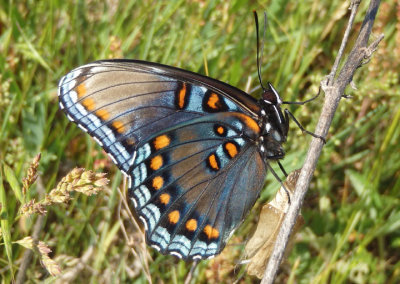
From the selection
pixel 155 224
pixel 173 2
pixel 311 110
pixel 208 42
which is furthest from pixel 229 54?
pixel 155 224

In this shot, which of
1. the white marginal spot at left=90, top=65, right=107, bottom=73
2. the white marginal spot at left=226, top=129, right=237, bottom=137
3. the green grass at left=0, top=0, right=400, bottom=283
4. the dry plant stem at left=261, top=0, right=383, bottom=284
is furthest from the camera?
the green grass at left=0, top=0, right=400, bottom=283

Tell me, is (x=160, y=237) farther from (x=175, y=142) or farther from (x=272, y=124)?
(x=272, y=124)

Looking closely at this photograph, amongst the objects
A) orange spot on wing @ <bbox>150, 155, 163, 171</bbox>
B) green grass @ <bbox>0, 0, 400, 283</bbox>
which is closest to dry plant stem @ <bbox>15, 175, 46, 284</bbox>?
green grass @ <bbox>0, 0, 400, 283</bbox>

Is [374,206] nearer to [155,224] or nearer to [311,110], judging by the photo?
[311,110]

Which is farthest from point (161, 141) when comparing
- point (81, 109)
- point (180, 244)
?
point (180, 244)

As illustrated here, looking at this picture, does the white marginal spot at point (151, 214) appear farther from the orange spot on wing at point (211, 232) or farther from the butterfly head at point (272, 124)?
the butterfly head at point (272, 124)

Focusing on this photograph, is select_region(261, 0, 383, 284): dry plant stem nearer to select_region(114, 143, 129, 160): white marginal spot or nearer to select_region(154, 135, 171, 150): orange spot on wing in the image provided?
select_region(154, 135, 171, 150): orange spot on wing

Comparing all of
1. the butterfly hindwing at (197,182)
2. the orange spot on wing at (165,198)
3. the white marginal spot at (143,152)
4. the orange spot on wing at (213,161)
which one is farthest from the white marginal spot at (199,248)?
the white marginal spot at (143,152)
